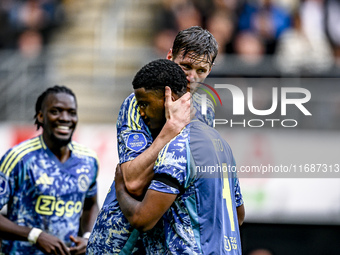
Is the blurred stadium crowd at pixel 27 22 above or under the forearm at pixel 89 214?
above

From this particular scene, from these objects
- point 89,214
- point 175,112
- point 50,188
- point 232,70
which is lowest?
point 89,214

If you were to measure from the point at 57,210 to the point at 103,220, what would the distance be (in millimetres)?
1873

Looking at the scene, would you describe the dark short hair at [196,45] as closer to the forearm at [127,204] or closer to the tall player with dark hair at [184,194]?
the tall player with dark hair at [184,194]

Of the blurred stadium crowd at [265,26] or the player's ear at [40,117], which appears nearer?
the player's ear at [40,117]

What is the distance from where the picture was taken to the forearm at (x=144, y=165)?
3793 millimetres

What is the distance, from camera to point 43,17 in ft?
42.3

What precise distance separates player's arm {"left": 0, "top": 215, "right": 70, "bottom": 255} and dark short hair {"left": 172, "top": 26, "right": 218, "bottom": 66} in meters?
1.98

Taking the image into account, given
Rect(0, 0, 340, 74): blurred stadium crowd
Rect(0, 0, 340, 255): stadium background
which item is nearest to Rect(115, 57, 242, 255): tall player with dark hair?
Rect(0, 0, 340, 255): stadium background

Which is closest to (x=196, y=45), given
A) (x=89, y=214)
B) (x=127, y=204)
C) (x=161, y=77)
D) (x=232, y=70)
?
(x=161, y=77)

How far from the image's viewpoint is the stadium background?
894 cm

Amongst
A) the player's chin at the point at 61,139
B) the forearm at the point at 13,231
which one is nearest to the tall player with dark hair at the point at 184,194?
the forearm at the point at 13,231

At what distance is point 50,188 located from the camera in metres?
5.82

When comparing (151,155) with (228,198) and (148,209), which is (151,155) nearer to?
(148,209)

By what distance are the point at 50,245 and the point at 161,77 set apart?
86.0 inches
